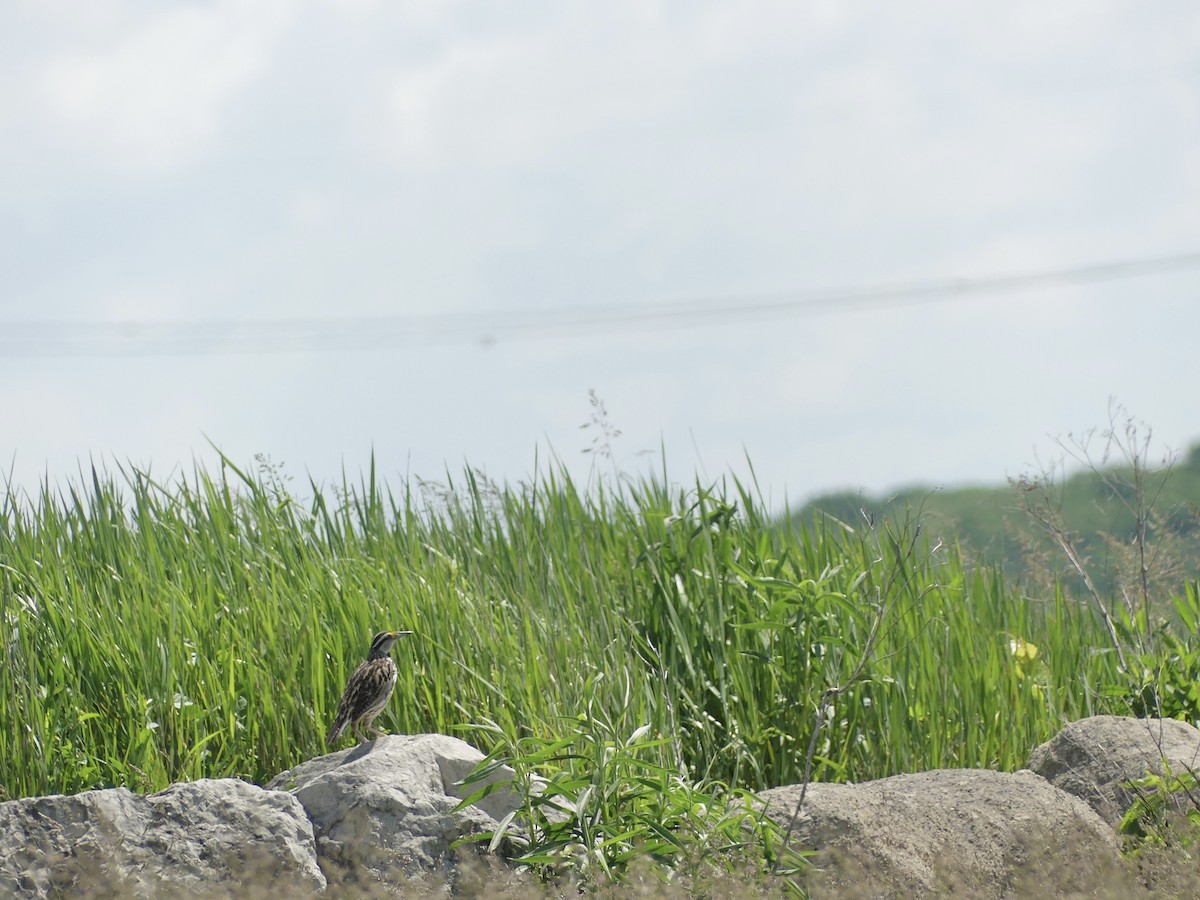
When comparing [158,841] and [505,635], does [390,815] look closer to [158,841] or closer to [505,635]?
[158,841]

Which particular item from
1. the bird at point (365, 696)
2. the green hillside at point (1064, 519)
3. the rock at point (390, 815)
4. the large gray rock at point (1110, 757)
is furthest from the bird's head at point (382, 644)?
the large gray rock at point (1110, 757)

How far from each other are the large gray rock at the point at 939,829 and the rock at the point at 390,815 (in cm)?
114

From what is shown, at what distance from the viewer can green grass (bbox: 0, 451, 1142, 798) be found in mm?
5199

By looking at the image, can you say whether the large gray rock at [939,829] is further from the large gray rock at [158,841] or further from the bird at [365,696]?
the large gray rock at [158,841]

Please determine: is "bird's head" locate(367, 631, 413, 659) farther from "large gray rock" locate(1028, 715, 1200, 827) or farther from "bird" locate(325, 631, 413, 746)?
"large gray rock" locate(1028, 715, 1200, 827)

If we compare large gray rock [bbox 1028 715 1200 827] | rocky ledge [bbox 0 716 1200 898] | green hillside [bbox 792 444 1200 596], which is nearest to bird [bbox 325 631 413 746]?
rocky ledge [bbox 0 716 1200 898]

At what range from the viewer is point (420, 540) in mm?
7043

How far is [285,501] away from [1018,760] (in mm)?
4322

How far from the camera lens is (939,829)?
4.76 metres

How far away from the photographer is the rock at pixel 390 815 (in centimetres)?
405

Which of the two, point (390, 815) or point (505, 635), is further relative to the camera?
point (505, 635)

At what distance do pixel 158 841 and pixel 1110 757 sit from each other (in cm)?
414

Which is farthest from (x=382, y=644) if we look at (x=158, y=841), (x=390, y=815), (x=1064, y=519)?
(x=1064, y=519)

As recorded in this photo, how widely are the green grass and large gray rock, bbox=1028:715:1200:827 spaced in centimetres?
69
